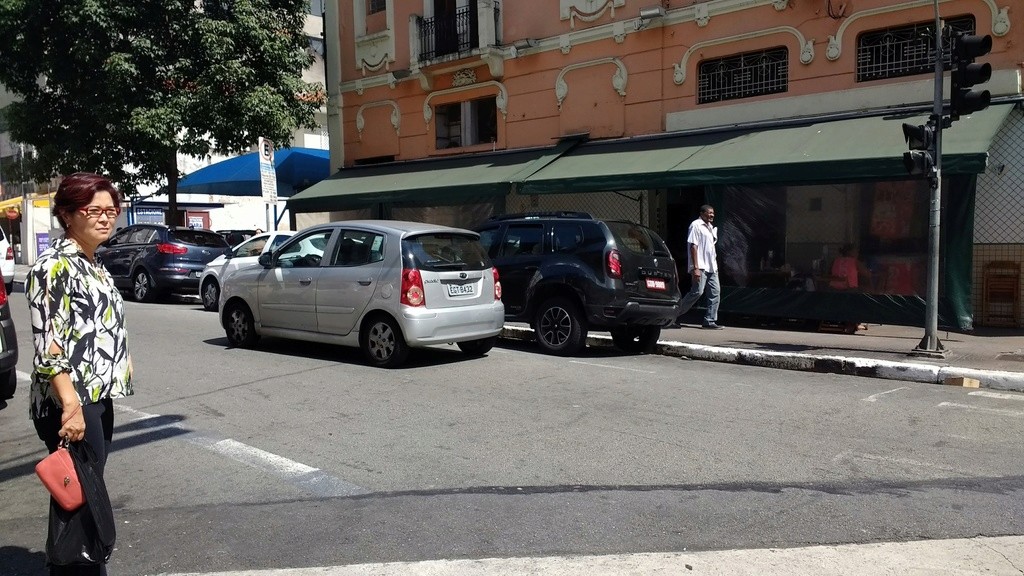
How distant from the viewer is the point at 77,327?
3.35 meters

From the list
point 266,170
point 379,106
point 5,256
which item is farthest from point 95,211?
point 379,106

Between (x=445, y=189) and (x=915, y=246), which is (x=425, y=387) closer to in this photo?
(x=915, y=246)

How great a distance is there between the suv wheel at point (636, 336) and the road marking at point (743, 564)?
6.86 metres

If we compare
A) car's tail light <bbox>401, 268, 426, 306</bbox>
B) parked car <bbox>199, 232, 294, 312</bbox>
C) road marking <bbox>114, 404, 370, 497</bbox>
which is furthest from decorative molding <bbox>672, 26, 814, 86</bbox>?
road marking <bbox>114, 404, 370, 497</bbox>

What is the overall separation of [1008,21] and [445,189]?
10.4m

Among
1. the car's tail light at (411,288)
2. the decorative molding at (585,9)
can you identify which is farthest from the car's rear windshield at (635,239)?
the decorative molding at (585,9)

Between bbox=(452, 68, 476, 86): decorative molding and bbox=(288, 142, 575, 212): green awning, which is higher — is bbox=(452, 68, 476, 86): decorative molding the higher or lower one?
the higher one

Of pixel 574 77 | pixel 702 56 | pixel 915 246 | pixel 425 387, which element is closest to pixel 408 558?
pixel 425 387

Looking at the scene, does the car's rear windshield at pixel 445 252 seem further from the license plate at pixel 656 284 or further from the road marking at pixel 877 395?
the road marking at pixel 877 395

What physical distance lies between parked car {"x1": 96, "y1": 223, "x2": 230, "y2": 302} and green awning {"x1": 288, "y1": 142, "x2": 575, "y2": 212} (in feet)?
11.3

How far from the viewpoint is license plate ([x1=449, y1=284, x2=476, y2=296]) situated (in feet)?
30.8

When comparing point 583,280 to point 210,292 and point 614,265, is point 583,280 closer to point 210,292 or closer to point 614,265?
point 614,265

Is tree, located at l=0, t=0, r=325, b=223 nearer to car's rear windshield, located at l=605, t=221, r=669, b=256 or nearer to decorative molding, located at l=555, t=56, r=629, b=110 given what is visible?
decorative molding, located at l=555, t=56, r=629, b=110

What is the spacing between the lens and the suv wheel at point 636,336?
11.1 metres
